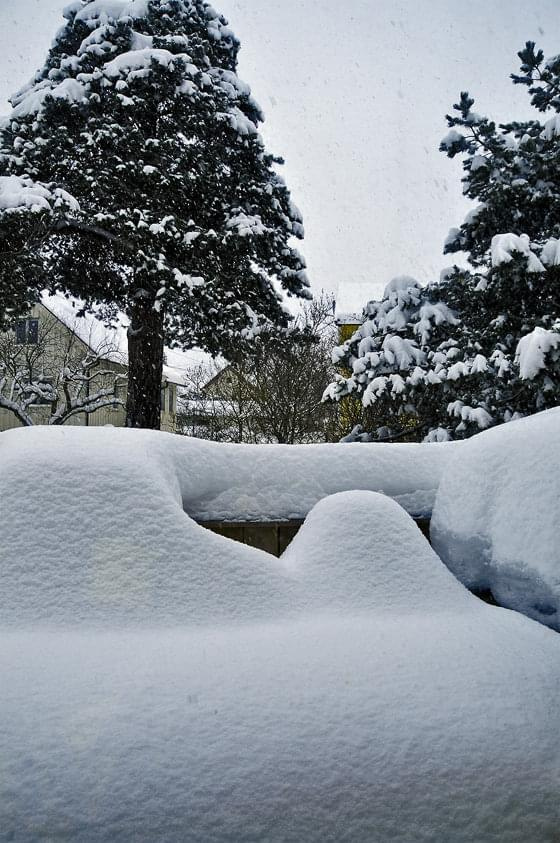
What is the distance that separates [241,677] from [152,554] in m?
0.56

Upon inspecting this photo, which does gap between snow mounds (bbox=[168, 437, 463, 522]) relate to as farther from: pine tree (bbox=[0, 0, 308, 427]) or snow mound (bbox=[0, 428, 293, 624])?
pine tree (bbox=[0, 0, 308, 427])

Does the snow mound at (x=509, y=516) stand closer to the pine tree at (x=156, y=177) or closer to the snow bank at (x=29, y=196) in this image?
the pine tree at (x=156, y=177)

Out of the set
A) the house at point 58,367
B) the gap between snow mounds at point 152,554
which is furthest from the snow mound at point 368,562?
the house at point 58,367

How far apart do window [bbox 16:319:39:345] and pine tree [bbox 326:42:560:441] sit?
56.2ft

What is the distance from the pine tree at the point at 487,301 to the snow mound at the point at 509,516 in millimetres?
4357

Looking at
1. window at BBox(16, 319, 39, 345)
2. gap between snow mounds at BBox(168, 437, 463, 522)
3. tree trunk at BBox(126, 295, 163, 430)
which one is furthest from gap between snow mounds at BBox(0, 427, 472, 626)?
window at BBox(16, 319, 39, 345)

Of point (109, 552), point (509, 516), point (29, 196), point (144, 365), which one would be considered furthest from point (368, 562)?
point (144, 365)

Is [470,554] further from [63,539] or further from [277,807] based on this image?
[63,539]

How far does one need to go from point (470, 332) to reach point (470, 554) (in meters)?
6.15

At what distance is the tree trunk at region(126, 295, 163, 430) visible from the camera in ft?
37.5

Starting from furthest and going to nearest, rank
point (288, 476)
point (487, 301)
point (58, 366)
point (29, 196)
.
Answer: point (58, 366) → point (29, 196) → point (487, 301) → point (288, 476)

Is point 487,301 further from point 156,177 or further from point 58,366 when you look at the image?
point 58,366

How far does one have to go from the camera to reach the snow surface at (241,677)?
1.34 meters

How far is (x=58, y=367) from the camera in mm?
23000
